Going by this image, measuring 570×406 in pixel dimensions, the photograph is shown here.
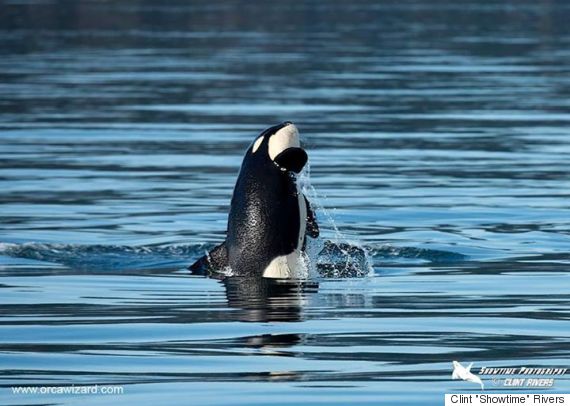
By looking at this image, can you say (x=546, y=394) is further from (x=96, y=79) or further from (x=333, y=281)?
(x=96, y=79)

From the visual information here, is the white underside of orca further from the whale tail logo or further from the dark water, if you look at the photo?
the whale tail logo

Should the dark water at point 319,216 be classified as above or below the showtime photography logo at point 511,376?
above

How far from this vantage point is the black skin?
13406mm

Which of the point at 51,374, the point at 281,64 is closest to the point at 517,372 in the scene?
the point at 51,374

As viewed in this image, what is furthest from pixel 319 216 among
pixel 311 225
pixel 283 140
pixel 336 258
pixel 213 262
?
pixel 283 140

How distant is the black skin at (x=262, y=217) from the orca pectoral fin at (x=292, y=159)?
0.02 metres

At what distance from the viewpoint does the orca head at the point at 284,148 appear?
13.2 metres

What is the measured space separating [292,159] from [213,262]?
3.11 ft

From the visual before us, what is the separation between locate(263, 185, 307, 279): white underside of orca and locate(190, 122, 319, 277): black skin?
3 centimetres

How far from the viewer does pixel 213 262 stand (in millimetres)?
13516

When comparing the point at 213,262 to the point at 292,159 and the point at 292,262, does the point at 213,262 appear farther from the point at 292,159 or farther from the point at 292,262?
the point at 292,159

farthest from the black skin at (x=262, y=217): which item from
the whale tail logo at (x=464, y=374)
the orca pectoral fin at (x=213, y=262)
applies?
the whale tail logo at (x=464, y=374)

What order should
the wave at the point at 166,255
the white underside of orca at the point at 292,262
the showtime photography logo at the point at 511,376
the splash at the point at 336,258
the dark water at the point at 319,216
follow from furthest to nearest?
the wave at the point at 166,255
the splash at the point at 336,258
the white underside of orca at the point at 292,262
the dark water at the point at 319,216
the showtime photography logo at the point at 511,376

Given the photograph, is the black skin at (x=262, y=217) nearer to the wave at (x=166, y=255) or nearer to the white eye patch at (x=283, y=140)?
the white eye patch at (x=283, y=140)
